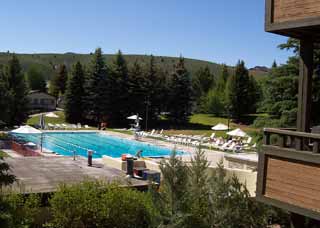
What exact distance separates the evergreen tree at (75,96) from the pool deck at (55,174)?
28.4 m

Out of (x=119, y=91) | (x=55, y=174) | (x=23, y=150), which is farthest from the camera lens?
(x=119, y=91)

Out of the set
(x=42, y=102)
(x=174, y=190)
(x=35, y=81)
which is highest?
(x=35, y=81)

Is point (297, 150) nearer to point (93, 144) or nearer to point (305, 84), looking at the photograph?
point (305, 84)

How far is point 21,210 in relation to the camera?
8891 millimetres

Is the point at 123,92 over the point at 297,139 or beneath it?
over

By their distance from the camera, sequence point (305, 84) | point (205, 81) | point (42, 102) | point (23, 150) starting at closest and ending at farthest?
point (305, 84) < point (23, 150) < point (42, 102) < point (205, 81)

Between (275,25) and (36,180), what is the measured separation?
8888 millimetres

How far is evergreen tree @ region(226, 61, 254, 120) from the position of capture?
52.0m

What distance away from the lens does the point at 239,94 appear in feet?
171

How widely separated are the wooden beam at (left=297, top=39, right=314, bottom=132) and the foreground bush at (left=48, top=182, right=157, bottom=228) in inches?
169

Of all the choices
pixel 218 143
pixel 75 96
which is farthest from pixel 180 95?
pixel 218 143

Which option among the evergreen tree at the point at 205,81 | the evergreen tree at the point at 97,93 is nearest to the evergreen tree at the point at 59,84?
the evergreen tree at the point at 97,93

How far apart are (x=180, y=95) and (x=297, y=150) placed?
41.4 m

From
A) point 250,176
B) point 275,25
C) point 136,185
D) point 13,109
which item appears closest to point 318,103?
point 250,176
